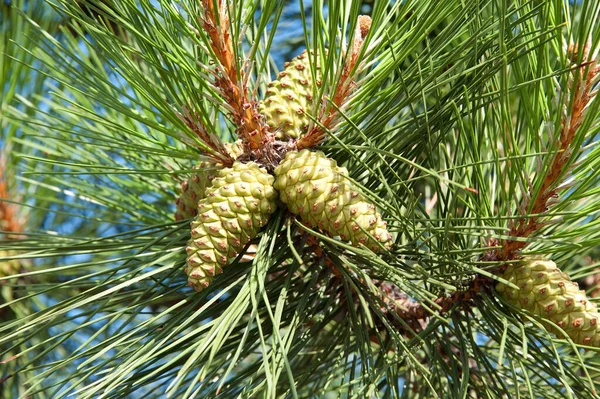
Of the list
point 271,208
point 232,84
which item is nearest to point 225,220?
point 271,208

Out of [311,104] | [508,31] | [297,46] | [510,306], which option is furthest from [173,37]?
[297,46]

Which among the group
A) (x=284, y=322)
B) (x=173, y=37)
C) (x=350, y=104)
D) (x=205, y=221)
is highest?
(x=173, y=37)

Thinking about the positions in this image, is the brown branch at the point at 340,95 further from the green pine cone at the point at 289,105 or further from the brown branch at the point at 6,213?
the brown branch at the point at 6,213

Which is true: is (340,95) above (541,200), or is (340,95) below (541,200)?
above

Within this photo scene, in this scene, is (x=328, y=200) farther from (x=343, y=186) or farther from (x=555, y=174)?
(x=555, y=174)

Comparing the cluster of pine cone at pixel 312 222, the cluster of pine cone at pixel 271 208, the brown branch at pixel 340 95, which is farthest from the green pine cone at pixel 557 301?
the brown branch at pixel 340 95

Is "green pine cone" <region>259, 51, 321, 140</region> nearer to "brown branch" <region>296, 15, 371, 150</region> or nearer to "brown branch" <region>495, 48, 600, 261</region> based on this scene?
"brown branch" <region>296, 15, 371, 150</region>

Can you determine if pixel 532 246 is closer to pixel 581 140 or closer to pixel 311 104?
pixel 581 140

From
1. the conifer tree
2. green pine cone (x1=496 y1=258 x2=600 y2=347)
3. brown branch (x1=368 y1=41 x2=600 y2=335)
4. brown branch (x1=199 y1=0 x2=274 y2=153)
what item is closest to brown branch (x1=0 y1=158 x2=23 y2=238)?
the conifer tree
